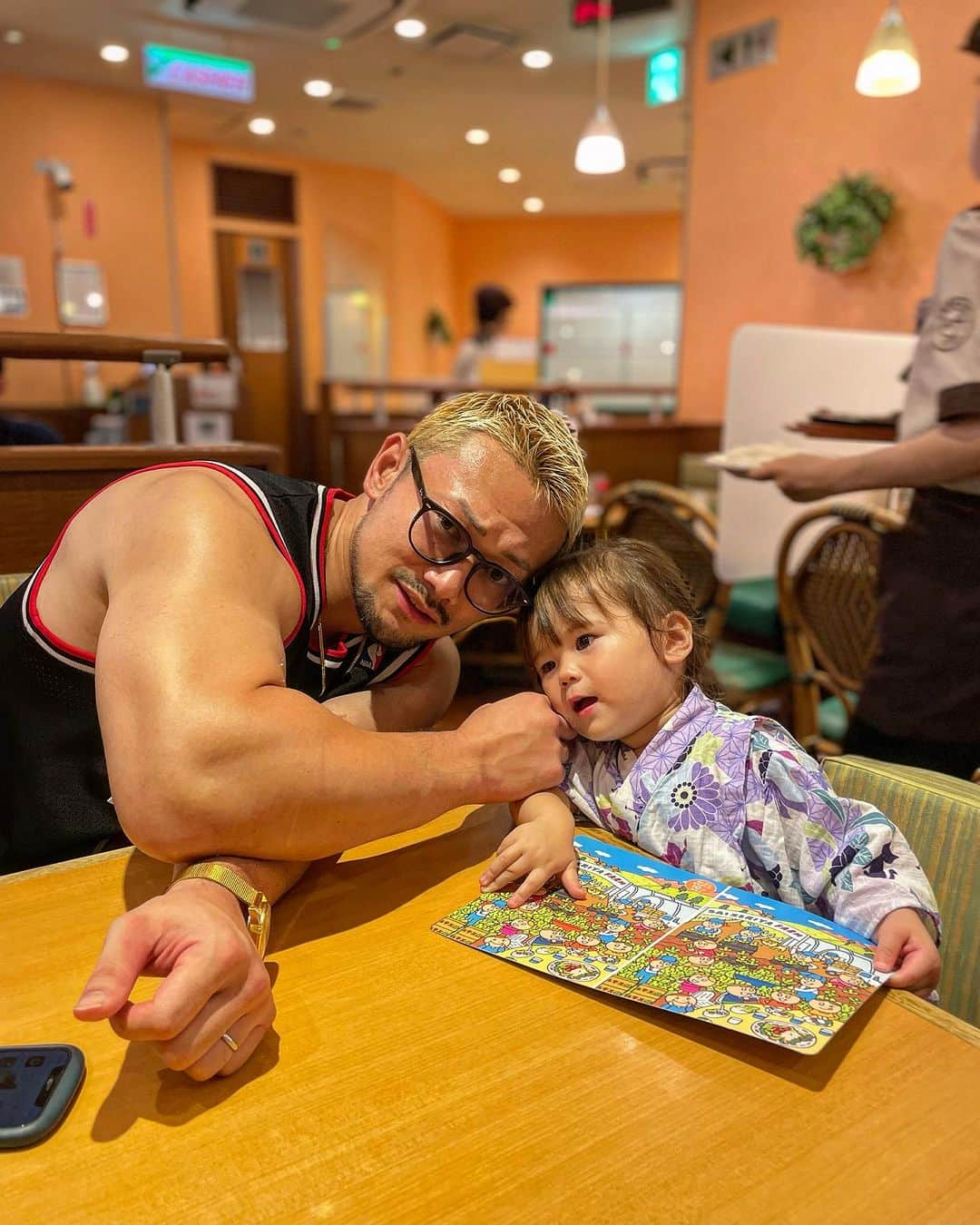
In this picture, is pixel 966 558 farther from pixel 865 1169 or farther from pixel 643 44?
pixel 643 44

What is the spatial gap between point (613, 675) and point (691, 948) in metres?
0.37

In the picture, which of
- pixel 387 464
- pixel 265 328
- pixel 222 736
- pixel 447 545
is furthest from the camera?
pixel 265 328

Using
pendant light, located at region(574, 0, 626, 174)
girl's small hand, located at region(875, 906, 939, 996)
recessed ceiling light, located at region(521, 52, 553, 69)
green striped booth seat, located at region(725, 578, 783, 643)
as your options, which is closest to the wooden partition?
girl's small hand, located at region(875, 906, 939, 996)

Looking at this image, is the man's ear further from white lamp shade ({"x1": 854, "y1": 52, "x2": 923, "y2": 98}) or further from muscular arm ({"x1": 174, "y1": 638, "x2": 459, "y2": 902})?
white lamp shade ({"x1": 854, "y1": 52, "x2": 923, "y2": 98})

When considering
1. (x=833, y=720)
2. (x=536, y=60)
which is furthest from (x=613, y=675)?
(x=536, y=60)

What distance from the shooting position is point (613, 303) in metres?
12.9

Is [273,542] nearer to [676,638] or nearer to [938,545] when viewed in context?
[676,638]

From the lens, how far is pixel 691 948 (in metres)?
0.82

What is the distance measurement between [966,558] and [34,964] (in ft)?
5.08

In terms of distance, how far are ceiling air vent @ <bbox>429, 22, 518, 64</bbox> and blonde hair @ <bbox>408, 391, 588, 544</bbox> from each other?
6284 millimetres

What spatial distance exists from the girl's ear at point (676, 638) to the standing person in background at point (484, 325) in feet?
17.0

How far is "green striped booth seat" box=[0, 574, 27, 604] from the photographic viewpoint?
1399 mm

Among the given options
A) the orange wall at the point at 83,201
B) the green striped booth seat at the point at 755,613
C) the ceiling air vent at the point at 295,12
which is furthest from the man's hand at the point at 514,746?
Result: the orange wall at the point at 83,201

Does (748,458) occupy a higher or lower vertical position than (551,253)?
lower
